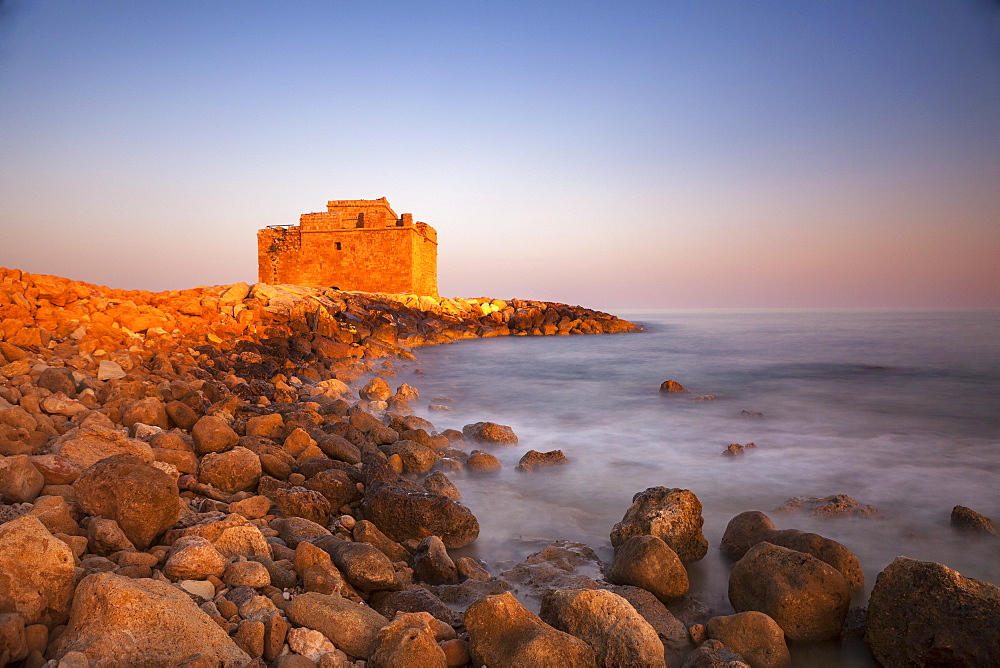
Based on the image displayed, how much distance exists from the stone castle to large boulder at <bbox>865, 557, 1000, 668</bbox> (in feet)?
76.3

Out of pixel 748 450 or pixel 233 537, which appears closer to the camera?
pixel 233 537

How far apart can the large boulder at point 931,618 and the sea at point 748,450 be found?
22 cm

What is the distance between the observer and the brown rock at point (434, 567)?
2.93 m

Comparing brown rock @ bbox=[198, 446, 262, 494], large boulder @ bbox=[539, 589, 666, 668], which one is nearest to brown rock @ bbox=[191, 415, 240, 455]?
brown rock @ bbox=[198, 446, 262, 494]

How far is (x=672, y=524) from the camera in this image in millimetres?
3297

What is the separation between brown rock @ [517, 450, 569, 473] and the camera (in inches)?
206

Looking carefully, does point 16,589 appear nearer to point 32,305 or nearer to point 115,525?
point 115,525

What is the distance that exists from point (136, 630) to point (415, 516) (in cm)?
186

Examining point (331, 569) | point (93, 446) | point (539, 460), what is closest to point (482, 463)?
point (539, 460)

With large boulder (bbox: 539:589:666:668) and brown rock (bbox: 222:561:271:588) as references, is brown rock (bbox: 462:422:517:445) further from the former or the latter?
brown rock (bbox: 222:561:271:588)

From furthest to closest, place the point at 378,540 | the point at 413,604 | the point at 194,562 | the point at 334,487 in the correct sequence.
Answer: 1. the point at 334,487
2. the point at 378,540
3. the point at 413,604
4. the point at 194,562

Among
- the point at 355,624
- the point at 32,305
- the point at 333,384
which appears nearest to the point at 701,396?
the point at 333,384

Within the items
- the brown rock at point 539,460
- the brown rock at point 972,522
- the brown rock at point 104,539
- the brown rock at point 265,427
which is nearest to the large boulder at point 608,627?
the brown rock at point 104,539

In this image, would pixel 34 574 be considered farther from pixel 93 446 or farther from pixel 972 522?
pixel 972 522
